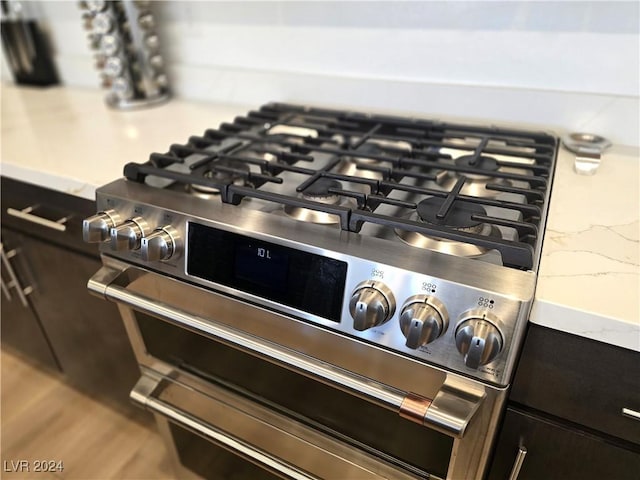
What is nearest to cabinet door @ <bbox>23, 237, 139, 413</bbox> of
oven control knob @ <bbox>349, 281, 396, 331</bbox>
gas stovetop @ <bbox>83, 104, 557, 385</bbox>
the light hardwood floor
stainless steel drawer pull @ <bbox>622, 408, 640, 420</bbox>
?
the light hardwood floor

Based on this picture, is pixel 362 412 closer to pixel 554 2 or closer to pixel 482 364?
pixel 482 364

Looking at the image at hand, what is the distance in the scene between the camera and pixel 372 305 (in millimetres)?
Answer: 579

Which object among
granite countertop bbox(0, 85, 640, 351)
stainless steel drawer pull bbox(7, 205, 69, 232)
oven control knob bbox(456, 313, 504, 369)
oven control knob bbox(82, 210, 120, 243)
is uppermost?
granite countertop bbox(0, 85, 640, 351)

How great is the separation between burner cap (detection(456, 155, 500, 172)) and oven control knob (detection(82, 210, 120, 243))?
61 centimetres

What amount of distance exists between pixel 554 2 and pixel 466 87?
9.1 inches

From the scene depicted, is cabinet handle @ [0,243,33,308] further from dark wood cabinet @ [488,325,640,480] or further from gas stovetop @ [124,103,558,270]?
dark wood cabinet @ [488,325,640,480]

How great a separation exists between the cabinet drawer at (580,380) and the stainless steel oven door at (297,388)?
0.20 ft

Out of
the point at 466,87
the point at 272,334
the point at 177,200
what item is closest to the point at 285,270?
the point at 272,334

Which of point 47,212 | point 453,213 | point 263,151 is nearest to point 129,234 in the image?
point 263,151

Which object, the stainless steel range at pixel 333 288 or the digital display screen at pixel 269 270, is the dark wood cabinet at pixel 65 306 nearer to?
the stainless steel range at pixel 333 288

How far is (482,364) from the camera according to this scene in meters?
0.56

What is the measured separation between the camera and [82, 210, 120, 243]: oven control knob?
77 centimetres

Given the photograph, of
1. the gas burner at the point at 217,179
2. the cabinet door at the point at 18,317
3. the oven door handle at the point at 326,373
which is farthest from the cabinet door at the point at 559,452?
the cabinet door at the point at 18,317

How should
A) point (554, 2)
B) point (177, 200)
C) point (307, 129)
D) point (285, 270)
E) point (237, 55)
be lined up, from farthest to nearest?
1. point (237, 55)
2. point (307, 129)
3. point (554, 2)
4. point (177, 200)
5. point (285, 270)
